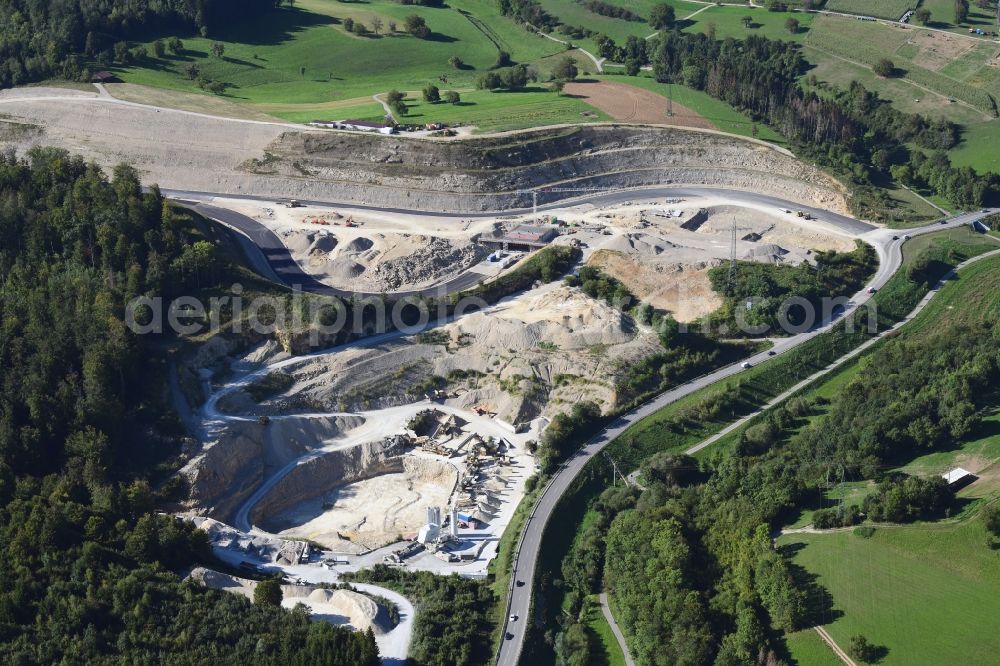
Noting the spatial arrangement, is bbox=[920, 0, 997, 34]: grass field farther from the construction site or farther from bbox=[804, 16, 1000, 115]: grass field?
the construction site

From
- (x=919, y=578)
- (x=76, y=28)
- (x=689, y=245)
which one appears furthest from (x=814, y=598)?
(x=76, y=28)

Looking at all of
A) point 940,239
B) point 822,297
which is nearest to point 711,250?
point 822,297

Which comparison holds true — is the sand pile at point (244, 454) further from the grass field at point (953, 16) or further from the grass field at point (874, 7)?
the grass field at point (874, 7)

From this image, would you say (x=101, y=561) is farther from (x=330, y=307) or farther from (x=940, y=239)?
(x=940, y=239)

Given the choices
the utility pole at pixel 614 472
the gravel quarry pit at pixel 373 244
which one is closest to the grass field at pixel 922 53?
the gravel quarry pit at pixel 373 244

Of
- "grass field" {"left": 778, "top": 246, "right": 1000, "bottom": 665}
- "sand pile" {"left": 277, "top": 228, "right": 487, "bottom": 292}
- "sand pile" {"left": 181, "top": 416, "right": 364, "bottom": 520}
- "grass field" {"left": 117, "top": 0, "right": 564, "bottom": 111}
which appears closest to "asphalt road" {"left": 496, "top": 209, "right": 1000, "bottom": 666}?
"grass field" {"left": 778, "top": 246, "right": 1000, "bottom": 665}

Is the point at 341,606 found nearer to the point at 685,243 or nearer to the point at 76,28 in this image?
the point at 685,243
